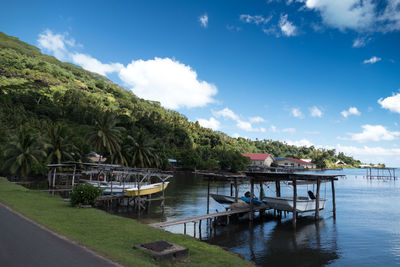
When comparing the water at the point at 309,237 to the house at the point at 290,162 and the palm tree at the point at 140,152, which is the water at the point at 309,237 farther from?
the house at the point at 290,162

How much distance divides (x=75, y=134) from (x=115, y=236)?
57043 mm

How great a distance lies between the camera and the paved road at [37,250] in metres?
8.12

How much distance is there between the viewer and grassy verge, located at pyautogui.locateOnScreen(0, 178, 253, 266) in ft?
30.6

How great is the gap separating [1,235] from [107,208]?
19.0m

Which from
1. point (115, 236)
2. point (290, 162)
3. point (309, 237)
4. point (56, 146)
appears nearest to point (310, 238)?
point (309, 237)

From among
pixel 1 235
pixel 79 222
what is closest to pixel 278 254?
pixel 79 222

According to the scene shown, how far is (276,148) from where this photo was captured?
195 m

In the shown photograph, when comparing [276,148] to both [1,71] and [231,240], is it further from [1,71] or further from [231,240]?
[231,240]

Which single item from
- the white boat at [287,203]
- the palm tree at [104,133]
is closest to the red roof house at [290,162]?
the palm tree at [104,133]

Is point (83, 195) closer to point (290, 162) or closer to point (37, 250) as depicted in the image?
point (37, 250)

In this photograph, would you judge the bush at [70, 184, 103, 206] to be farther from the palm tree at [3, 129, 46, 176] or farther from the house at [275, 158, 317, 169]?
the house at [275, 158, 317, 169]

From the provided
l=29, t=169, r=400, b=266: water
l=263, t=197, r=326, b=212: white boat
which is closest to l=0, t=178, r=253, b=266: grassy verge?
l=29, t=169, r=400, b=266: water

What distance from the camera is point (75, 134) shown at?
63062 millimetres

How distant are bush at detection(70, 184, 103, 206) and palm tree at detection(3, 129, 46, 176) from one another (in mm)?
22112
